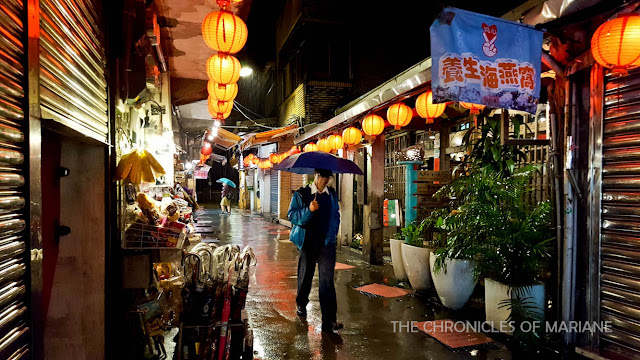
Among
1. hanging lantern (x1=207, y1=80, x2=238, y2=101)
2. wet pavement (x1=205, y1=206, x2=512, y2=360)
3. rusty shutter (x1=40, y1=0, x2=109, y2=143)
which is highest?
hanging lantern (x1=207, y1=80, x2=238, y2=101)

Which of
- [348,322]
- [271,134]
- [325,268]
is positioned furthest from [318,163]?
[271,134]

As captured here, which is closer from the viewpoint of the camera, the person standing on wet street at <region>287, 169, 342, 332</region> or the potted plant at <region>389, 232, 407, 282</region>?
the person standing on wet street at <region>287, 169, 342, 332</region>

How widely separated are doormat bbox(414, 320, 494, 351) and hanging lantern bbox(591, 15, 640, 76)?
4183mm

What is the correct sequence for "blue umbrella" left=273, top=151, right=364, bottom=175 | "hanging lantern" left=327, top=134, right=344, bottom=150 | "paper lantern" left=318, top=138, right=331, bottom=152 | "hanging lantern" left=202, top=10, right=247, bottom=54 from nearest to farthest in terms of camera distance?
1. "blue umbrella" left=273, top=151, right=364, bottom=175
2. "hanging lantern" left=202, top=10, right=247, bottom=54
3. "hanging lantern" left=327, top=134, right=344, bottom=150
4. "paper lantern" left=318, top=138, right=331, bottom=152

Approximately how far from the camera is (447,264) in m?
7.25

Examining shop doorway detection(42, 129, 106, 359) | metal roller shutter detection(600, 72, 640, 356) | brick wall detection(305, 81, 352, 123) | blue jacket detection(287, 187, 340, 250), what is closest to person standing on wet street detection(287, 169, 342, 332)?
blue jacket detection(287, 187, 340, 250)

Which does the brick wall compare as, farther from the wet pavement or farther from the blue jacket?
the blue jacket

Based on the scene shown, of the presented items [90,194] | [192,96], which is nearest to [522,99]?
[90,194]

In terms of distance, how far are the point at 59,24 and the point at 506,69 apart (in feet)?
15.8

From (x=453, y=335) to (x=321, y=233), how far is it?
2.72 m

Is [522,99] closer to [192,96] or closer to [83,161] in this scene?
[83,161]

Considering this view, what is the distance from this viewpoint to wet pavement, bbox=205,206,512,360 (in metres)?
5.57

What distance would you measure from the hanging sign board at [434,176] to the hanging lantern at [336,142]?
4262mm

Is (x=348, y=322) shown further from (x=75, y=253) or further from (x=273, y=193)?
(x=273, y=193)
